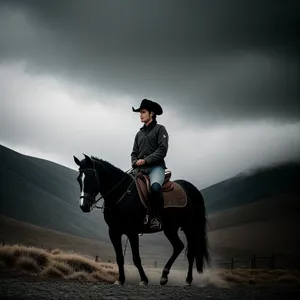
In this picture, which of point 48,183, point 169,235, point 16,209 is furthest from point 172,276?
point 48,183

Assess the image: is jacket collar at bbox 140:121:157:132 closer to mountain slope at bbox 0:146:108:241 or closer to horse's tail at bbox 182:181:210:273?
horse's tail at bbox 182:181:210:273

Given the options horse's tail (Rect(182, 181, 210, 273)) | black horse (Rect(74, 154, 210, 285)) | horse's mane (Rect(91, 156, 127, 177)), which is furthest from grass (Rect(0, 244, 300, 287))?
horse's mane (Rect(91, 156, 127, 177))

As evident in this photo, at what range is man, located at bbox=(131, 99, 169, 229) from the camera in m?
7.33

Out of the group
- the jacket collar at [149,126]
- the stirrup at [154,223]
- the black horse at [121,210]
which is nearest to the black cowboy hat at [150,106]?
the jacket collar at [149,126]

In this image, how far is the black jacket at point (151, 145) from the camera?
752 cm

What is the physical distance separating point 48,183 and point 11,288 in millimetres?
15839

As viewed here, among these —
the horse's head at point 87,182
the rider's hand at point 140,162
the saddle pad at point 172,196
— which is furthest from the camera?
the rider's hand at point 140,162

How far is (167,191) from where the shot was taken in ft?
25.4

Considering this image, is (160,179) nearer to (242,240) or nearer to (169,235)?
(169,235)

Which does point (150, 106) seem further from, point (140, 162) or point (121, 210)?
point (121, 210)

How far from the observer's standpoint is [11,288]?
5.48 m

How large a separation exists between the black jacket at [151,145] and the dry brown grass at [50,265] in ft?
9.16

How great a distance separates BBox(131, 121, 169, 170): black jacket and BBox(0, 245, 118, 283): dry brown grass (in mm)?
2793

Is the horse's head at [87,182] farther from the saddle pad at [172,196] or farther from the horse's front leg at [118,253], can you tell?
the saddle pad at [172,196]
